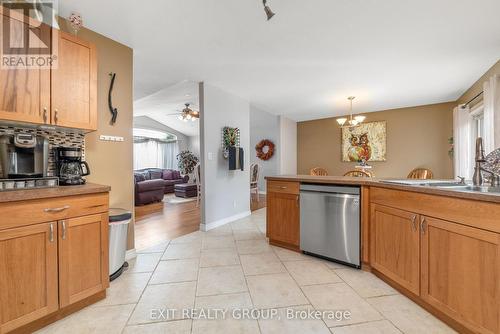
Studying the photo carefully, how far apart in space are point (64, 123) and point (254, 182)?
4.87 m

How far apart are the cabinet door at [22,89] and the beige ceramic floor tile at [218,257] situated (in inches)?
73.4

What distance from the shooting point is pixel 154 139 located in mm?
9344

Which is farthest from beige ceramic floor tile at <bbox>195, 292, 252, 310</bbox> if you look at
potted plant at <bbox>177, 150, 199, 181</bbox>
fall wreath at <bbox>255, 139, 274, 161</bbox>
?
potted plant at <bbox>177, 150, 199, 181</bbox>

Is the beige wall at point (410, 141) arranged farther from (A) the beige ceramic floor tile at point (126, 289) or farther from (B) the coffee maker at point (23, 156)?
(B) the coffee maker at point (23, 156)

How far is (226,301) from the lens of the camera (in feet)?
5.45

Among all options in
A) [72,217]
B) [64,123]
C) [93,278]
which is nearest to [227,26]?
[64,123]

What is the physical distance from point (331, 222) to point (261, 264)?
2.79ft

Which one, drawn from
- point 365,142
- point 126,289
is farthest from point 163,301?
point 365,142

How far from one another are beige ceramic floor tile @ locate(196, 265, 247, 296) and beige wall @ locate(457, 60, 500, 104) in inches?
160

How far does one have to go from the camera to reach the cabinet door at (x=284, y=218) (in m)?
2.55

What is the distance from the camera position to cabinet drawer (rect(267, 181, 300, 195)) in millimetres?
2539

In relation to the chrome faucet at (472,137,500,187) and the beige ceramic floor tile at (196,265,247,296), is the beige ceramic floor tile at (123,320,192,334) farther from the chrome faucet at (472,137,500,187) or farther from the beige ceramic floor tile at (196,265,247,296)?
the chrome faucet at (472,137,500,187)

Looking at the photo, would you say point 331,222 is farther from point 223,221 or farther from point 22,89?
point 22,89

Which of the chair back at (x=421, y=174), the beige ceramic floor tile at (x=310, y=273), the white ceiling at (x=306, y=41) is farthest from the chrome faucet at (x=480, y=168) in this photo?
the chair back at (x=421, y=174)
